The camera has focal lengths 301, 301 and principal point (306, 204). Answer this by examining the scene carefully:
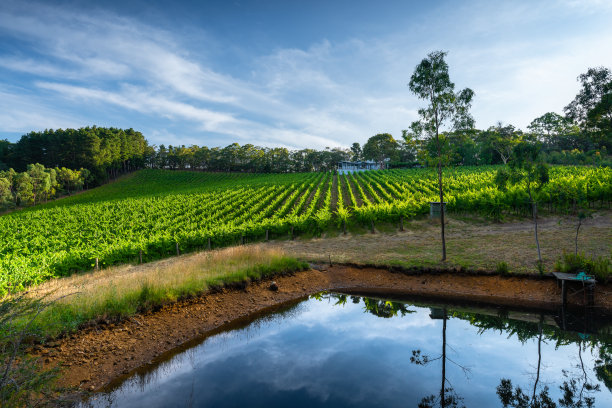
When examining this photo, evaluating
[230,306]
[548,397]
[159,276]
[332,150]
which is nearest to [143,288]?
[159,276]

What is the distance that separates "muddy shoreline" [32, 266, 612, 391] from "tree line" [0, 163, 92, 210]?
68999 mm

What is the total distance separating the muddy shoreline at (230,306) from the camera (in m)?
8.13

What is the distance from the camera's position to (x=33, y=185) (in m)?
64.3

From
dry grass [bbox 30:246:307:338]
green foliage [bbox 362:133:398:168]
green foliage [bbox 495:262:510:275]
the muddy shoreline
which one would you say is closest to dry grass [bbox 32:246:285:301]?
dry grass [bbox 30:246:307:338]

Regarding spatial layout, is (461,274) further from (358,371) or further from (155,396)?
(155,396)

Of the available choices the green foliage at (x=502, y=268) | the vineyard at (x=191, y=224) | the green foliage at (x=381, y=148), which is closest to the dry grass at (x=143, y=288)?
the vineyard at (x=191, y=224)

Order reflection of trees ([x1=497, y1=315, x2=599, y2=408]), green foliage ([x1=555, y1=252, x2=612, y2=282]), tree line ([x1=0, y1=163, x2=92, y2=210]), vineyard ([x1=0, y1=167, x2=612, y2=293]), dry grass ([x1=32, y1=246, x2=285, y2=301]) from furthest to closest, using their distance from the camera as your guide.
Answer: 1. tree line ([x1=0, y1=163, x2=92, y2=210])
2. vineyard ([x1=0, y1=167, x2=612, y2=293])
3. green foliage ([x1=555, y1=252, x2=612, y2=282])
4. dry grass ([x1=32, y1=246, x2=285, y2=301])
5. reflection of trees ([x1=497, y1=315, x2=599, y2=408])

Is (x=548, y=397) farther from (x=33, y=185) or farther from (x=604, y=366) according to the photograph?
(x=33, y=185)

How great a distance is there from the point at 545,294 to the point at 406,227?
1307 centimetres

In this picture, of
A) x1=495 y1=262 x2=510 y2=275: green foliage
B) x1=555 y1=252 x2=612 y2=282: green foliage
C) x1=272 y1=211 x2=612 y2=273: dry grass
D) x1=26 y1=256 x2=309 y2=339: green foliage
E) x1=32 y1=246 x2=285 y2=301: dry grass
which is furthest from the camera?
x1=272 y1=211 x2=612 y2=273: dry grass

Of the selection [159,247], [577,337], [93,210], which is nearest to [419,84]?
[577,337]

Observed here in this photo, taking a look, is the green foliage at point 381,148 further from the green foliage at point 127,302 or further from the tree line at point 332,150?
the green foliage at point 127,302

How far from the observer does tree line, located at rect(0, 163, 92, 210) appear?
191 feet

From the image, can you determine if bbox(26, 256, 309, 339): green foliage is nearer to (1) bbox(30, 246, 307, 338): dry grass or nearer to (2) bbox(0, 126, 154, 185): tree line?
(1) bbox(30, 246, 307, 338): dry grass
